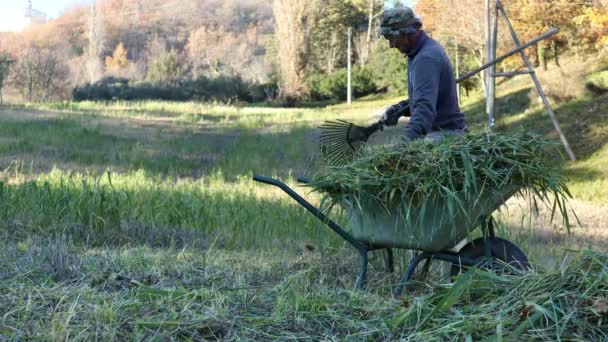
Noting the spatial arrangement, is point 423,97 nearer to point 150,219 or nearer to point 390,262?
point 390,262

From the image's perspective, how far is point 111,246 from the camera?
491 centimetres

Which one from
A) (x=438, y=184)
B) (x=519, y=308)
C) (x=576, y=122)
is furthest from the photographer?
(x=576, y=122)

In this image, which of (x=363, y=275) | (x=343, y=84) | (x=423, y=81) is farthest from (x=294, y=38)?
(x=363, y=275)

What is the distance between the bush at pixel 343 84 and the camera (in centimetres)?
4597

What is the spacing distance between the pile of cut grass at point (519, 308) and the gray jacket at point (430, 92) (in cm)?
91

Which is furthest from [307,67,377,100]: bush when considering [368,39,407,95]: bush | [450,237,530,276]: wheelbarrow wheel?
[450,237,530,276]: wheelbarrow wheel

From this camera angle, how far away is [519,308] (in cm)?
268

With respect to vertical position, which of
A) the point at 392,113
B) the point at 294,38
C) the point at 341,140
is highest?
the point at 294,38

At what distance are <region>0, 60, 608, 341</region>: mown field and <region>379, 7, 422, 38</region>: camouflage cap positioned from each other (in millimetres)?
542

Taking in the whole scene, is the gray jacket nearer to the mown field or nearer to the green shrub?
the mown field

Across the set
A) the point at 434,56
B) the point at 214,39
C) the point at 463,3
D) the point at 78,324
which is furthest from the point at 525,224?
the point at 214,39

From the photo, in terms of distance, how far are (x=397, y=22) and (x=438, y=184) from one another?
1.02 metres

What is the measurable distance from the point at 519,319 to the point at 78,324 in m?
1.58

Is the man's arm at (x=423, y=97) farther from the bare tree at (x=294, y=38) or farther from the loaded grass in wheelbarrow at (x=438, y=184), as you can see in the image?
the bare tree at (x=294, y=38)
